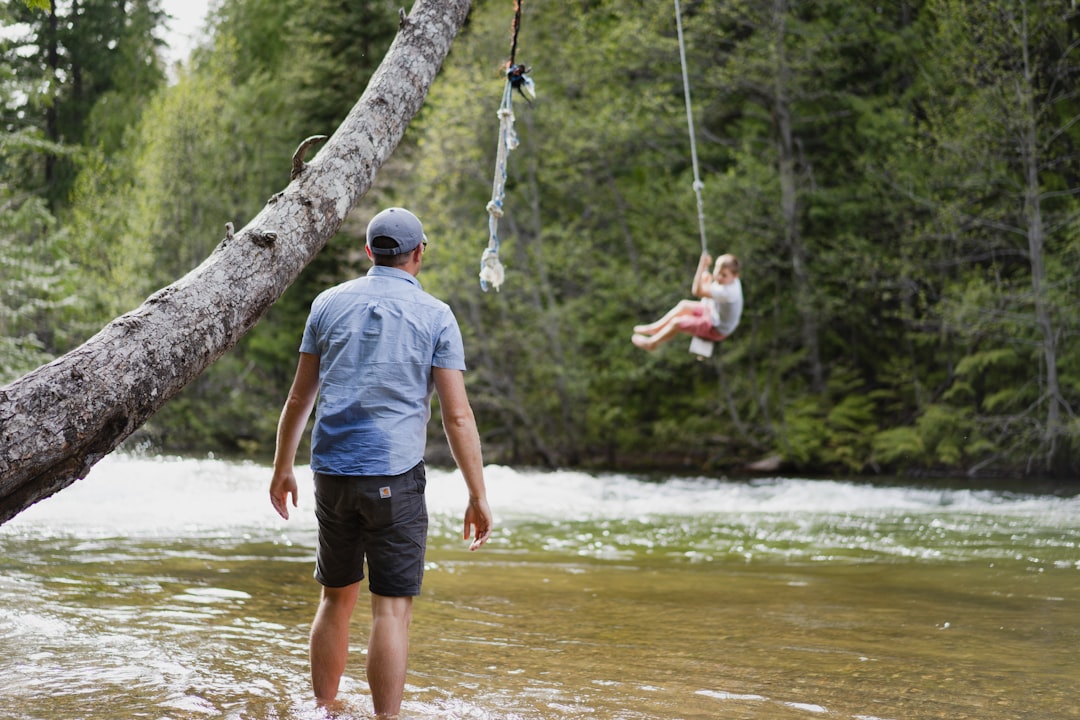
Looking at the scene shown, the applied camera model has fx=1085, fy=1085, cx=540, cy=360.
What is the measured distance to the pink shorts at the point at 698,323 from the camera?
41.3ft

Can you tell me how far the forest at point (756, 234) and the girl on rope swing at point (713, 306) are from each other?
6.93 m

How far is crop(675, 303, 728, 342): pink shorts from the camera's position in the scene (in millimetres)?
12594

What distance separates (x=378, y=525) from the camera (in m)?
3.66

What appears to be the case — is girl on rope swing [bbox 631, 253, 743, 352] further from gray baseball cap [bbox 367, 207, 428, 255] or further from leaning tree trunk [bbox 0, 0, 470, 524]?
gray baseball cap [bbox 367, 207, 428, 255]

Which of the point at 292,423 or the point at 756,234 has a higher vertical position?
the point at 756,234

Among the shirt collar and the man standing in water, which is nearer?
the man standing in water

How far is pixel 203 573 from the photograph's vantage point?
24.8ft

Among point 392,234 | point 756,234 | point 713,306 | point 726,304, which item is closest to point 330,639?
point 392,234

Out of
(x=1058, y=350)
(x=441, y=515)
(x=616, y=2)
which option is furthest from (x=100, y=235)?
(x=1058, y=350)

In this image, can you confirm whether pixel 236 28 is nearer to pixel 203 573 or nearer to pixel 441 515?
pixel 441 515

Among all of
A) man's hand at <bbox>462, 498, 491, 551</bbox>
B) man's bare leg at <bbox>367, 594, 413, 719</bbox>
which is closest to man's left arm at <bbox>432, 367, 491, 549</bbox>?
man's hand at <bbox>462, 498, 491, 551</bbox>

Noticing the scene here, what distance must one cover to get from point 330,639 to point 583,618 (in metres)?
2.58

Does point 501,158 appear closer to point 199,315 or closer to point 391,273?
point 391,273

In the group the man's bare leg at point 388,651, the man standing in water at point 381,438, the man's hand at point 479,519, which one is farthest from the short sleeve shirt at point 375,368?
the man's bare leg at point 388,651
